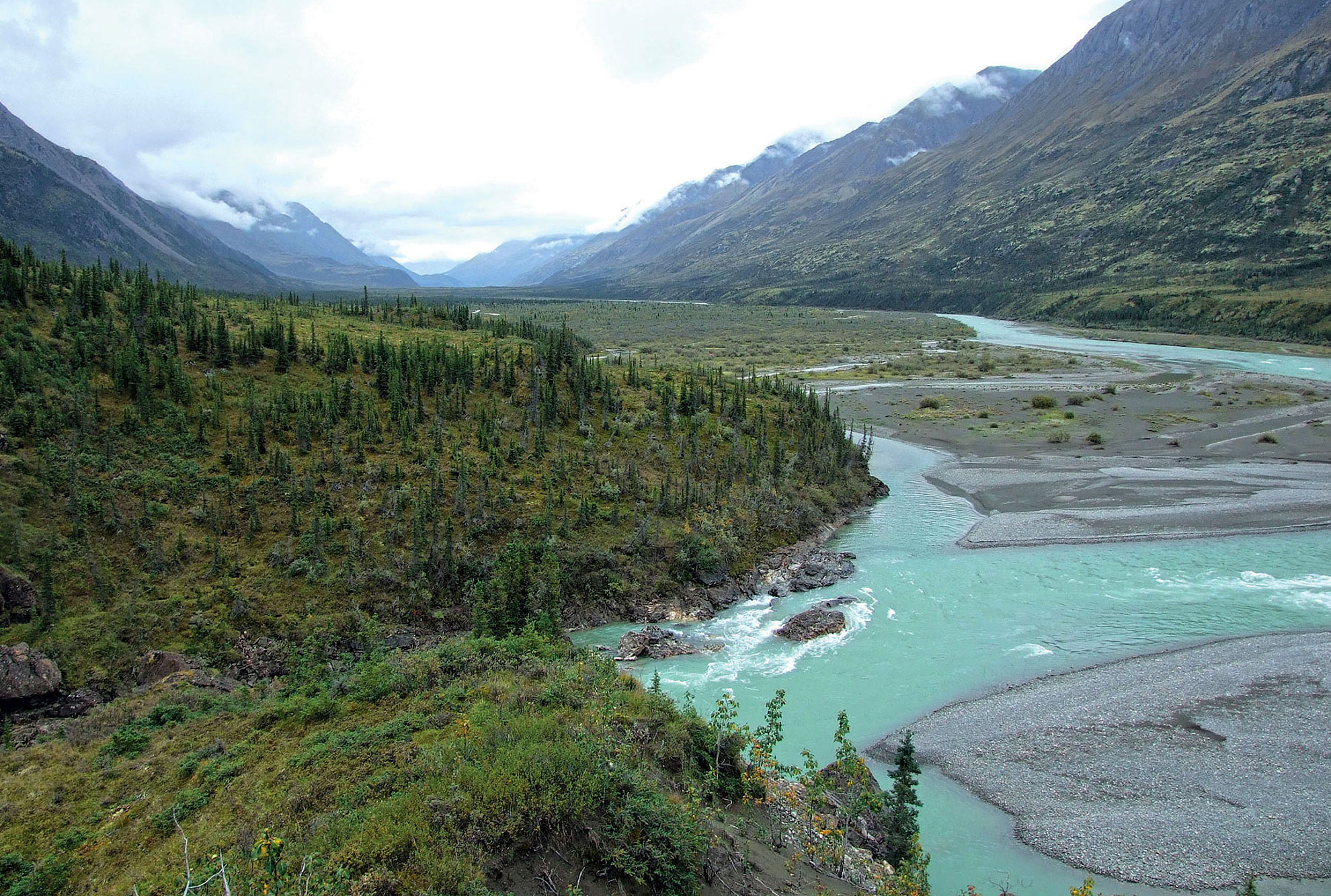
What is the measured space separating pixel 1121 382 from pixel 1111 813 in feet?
→ 308

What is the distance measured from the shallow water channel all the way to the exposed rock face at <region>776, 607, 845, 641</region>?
0.53 m

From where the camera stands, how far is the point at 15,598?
2170 centimetres

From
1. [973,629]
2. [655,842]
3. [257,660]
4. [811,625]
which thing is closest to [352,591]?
[257,660]

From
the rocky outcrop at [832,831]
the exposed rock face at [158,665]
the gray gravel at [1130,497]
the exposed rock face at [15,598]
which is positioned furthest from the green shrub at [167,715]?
the gray gravel at [1130,497]

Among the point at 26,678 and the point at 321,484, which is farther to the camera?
the point at 321,484

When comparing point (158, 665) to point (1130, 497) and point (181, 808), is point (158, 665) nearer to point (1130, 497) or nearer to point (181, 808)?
point (181, 808)

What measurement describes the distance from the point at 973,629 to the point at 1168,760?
368 inches

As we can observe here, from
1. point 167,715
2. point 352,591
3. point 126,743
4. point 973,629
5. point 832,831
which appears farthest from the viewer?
point 973,629

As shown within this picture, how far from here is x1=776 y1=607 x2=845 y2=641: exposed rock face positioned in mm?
28781

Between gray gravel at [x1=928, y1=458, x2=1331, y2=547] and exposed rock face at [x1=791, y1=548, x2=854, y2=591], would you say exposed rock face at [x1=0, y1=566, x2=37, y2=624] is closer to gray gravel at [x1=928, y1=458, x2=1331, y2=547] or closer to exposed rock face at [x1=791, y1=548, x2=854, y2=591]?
exposed rock face at [x1=791, y1=548, x2=854, y2=591]

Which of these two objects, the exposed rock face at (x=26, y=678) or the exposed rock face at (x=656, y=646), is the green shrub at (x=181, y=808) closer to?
the exposed rock face at (x=26, y=678)

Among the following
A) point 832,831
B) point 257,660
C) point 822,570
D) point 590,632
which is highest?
point 832,831

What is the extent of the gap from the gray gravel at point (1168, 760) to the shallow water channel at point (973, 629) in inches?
32.0

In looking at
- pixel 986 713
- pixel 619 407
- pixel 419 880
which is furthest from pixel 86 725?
pixel 619 407
